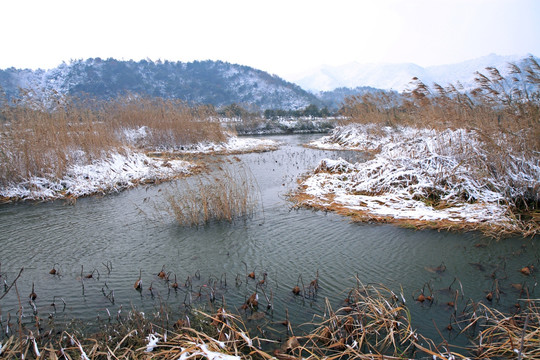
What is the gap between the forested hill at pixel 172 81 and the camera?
88.9 metres

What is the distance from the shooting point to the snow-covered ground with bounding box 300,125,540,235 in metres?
6.18

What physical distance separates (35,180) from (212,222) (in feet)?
20.7

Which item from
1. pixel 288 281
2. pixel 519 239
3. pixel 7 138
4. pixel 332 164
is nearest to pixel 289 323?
pixel 288 281

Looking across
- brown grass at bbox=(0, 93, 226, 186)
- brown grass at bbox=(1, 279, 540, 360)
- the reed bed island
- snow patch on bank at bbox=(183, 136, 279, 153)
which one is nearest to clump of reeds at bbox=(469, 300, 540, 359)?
brown grass at bbox=(1, 279, 540, 360)

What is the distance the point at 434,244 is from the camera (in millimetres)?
5395

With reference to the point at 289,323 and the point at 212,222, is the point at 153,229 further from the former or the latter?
the point at 289,323

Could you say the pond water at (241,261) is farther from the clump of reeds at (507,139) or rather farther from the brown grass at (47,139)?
the brown grass at (47,139)

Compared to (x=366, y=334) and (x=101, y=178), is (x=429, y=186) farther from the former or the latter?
(x=101, y=178)

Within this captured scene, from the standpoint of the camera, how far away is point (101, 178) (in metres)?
10.4

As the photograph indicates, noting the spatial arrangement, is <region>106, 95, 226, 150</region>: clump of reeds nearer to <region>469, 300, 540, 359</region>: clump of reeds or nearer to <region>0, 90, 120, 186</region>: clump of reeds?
<region>0, 90, 120, 186</region>: clump of reeds

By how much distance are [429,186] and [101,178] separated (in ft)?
32.0

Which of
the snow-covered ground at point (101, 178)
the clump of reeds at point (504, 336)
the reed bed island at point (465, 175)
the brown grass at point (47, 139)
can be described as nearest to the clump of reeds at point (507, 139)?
the reed bed island at point (465, 175)

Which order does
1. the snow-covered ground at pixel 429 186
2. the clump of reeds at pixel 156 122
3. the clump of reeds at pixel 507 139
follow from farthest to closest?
the clump of reeds at pixel 156 122
the snow-covered ground at pixel 429 186
the clump of reeds at pixel 507 139

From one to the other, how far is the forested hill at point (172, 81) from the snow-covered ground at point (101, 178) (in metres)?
74.4
